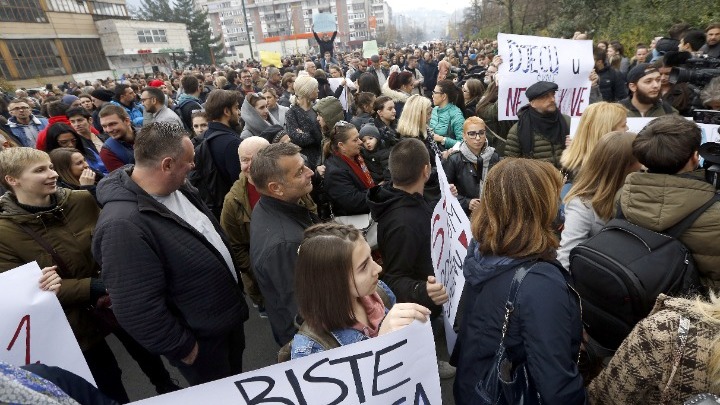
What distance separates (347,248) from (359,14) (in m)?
118

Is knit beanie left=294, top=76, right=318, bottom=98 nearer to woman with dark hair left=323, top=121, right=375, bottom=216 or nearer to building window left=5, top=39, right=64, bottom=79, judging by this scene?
woman with dark hair left=323, top=121, right=375, bottom=216

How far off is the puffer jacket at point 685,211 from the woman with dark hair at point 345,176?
206cm

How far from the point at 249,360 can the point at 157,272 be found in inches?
74.6

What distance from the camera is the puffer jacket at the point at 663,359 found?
1222 millimetres

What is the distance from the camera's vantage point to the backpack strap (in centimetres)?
169

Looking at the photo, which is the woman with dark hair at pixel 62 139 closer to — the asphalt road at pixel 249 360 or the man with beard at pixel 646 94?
the asphalt road at pixel 249 360

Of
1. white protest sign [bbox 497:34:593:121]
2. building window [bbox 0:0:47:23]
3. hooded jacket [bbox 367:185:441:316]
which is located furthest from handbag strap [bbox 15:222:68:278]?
building window [bbox 0:0:47:23]

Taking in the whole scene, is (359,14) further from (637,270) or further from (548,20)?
(637,270)

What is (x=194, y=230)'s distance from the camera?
215 cm

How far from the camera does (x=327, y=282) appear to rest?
1.54m

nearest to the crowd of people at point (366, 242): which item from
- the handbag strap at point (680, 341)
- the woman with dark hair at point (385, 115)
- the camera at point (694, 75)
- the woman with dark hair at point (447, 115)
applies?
the handbag strap at point (680, 341)

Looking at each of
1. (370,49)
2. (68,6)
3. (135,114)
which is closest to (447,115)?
(135,114)

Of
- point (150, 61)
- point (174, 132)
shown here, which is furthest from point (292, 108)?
point (150, 61)

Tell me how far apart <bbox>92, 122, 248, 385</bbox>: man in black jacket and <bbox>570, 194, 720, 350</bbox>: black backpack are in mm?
1840
